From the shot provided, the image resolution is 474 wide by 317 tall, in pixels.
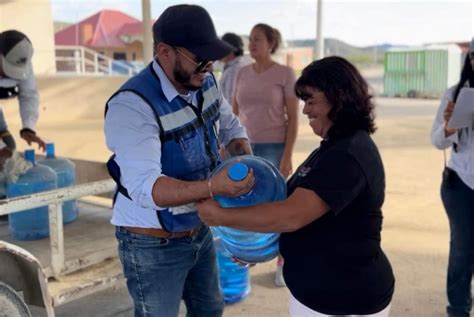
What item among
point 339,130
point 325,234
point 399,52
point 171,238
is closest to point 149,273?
point 171,238

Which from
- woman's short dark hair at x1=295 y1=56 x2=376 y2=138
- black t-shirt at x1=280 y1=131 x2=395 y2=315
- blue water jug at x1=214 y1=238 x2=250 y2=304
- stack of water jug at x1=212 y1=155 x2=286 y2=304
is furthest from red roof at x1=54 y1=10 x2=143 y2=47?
black t-shirt at x1=280 y1=131 x2=395 y2=315

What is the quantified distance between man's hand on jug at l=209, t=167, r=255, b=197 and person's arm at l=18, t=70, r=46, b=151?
2918mm

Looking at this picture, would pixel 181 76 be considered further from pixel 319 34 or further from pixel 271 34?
pixel 319 34

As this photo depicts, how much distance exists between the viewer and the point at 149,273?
2252 mm

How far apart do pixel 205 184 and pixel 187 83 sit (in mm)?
445

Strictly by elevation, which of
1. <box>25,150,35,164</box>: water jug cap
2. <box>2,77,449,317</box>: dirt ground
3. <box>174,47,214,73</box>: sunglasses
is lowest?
<box>2,77,449,317</box>: dirt ground

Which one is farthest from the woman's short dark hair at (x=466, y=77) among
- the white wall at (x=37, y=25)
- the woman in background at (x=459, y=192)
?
the white wall at (x=37, y=25)

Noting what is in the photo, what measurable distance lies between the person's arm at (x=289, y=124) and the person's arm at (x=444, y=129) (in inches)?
46.8

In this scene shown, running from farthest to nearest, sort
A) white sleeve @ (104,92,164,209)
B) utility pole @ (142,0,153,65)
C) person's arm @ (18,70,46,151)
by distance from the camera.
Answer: utility pole @ (142,0,153,65) → person's arm @ (18,70,46,151) → white sleeve @ (104,92,164,209)

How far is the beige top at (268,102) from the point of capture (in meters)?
4.53

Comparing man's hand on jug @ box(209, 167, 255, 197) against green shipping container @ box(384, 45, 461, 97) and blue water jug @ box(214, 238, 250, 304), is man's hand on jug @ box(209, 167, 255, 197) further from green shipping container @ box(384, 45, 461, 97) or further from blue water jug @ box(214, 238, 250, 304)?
green shipping container @ box(384, 45, 461, 97)

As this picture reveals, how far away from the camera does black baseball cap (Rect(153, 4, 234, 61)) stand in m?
2.05

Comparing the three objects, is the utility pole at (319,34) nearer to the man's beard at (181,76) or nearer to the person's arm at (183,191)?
the man's beard at (181,76)

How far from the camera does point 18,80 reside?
440 centimetres
